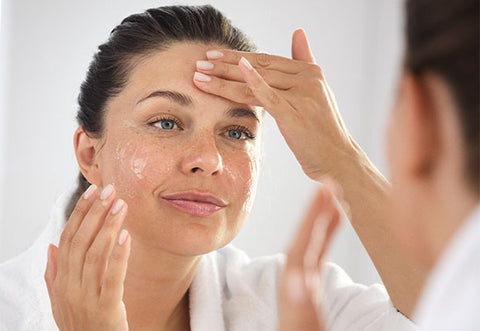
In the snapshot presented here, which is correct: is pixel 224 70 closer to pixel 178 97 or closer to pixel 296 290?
pixel 178 97

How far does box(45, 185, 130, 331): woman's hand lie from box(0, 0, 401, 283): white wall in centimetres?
82

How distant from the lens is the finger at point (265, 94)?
3.52 feet

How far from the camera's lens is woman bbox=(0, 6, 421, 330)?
109 cm

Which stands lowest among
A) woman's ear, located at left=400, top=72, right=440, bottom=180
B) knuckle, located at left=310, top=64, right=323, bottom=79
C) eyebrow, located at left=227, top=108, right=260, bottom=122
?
woman's ear, located at left=400, top=72, right=440, bottom=180

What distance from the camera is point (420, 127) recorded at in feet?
1.46

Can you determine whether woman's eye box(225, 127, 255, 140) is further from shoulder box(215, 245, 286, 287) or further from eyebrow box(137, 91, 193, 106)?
shoulder box(215, 245, 286, 287)

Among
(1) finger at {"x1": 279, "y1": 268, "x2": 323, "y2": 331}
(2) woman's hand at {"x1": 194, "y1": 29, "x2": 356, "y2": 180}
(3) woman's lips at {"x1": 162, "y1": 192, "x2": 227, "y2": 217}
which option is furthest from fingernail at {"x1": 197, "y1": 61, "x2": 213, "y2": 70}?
(1) finger at {"x1": 279, "y1": 268, "x2": 323, "y2": 331}

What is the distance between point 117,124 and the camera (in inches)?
44.8

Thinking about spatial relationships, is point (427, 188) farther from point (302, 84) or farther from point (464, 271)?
point (302, 84)

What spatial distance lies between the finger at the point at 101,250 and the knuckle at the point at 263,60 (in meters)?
0.40

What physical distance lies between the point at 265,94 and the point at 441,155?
662mm

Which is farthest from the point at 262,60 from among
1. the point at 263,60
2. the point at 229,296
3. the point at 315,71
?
the point at 229,296

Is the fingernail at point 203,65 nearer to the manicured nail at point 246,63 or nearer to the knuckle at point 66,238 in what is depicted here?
the manicured nail at point 246,63

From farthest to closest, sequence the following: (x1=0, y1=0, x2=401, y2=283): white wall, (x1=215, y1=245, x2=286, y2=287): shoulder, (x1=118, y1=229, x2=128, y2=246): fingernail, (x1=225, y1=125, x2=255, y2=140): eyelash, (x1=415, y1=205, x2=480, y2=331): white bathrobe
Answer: (x1=0, y1=0, x2=401, y2=283): white wall → (x1=215, y1=245, x2=286, y2=287): shoulder → (x1=225, y1=125, x2=255, y2=140): eyelash → (x1=118, y1=229, x2=128, y2=246): fingernail → (x1=415, y1=205, x2=480, y2=331): white bathrobe
